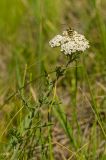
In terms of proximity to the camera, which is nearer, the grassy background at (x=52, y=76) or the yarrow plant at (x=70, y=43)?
the yarrow plant at (x=70, y=43)

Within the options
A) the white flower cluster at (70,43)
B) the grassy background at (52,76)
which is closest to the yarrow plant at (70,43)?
the white flower cluster at (70,43)

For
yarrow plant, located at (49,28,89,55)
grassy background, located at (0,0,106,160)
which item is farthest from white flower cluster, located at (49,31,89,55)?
grassy background, located at (0,0,106,160)

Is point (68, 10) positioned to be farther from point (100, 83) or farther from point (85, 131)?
point (85, 131)

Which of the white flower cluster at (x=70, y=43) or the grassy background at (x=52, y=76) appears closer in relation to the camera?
the white flower cluster at (x=70, y=43)

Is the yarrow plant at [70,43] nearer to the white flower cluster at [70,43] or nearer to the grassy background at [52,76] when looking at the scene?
the white flower cluster at [70,43]

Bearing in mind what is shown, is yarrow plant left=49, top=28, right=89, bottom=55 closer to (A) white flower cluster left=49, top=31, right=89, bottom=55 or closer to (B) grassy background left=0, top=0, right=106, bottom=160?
(A) white flower cluster left=49, top=31, right=89, bottom=55
